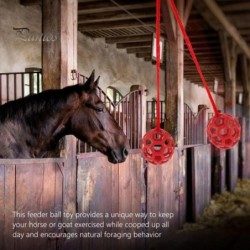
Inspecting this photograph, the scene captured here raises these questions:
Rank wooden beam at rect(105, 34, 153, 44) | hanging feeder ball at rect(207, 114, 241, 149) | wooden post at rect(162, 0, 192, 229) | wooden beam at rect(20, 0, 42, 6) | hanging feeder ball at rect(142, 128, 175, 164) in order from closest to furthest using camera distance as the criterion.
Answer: hanging feeder ball at rect(142, 128, 175, 164) < hanging feeder ball at rect(207, 114, 241, 149) < wooden post at rect(162, 0, 192, 229) < wooden beam at rect(20, 0, 42, 6) < wooden beam at rect(105, 34, 153, 44)

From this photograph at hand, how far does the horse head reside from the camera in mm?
2633

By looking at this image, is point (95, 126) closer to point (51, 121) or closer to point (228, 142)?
point (51, 121)

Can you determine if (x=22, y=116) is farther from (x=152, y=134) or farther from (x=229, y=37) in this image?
(x=229, y=37)

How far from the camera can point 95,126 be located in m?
2.71

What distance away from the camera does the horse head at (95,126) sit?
8.64 ft

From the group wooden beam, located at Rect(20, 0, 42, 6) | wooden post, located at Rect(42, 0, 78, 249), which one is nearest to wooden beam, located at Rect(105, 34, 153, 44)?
wooden beam, located at Rect(20, 0, 42, 6)

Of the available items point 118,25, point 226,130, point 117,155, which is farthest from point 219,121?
point 118,25

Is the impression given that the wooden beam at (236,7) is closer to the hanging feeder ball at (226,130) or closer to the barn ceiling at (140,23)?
the barn ceiling at (140,23)

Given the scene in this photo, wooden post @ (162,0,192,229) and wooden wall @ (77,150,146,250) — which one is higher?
wooden post @ (162,0,192,229)

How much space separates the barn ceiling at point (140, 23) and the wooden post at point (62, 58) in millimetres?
2434

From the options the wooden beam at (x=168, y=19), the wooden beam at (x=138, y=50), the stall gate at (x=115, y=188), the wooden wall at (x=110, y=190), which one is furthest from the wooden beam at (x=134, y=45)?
the wooden wall at (x=110, y=190)

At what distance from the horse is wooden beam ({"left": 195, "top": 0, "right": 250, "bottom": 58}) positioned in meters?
3.40

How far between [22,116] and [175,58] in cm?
286

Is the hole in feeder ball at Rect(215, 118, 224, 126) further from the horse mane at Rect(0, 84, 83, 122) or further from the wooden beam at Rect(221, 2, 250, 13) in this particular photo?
the wooden beam at Rect(221, 2, 250, 13)
